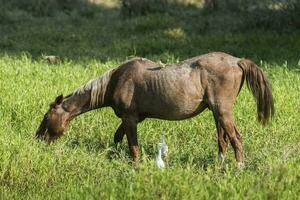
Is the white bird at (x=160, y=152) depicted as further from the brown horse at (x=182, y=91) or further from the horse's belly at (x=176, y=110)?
the brown horse at (x=182, y=91)

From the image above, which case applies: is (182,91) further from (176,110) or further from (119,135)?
(119,135)

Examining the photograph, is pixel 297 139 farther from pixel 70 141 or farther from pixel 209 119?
pixel 70 141

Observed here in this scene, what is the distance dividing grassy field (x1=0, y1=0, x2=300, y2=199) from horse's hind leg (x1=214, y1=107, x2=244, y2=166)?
150 mm

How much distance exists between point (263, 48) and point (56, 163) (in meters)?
9.00

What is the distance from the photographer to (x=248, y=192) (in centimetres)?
459

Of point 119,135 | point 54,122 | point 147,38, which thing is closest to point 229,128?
point 119,135

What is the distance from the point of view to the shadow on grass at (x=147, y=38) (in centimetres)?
1384

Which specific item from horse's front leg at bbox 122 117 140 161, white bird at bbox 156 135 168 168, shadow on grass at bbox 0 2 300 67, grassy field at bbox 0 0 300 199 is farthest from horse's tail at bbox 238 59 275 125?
shadow on grass at bbox 0 2 300 67

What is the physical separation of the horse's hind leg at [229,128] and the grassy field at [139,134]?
0.15m

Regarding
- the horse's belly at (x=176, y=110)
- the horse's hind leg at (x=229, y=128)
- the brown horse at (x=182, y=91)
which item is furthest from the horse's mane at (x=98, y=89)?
the horse's hind leg at (x=229, y=128)

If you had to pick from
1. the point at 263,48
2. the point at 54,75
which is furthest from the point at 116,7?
the point at 54,75

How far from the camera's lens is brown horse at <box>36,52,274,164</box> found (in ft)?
21.1

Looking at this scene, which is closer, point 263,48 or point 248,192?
point 248,192

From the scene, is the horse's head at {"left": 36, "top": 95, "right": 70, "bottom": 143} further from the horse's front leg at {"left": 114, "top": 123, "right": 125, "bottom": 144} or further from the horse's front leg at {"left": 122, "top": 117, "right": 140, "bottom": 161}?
the horse's front leg at {"left": 122, "top": 117, "right": 140, "bottom": 161}
